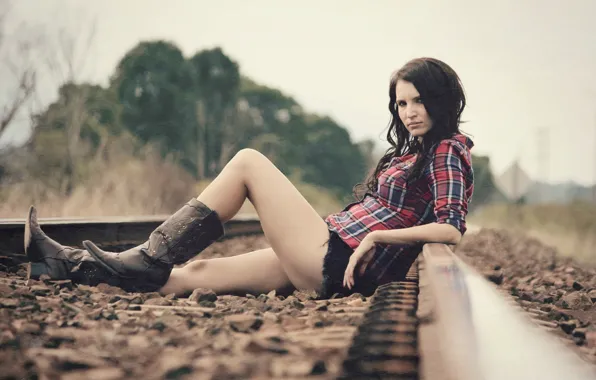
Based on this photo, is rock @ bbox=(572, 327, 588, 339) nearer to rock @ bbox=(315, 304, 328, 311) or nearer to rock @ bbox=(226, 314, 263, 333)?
rock @ bbox=(315, 304, 328, 311)

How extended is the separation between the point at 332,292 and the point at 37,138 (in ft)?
23.6

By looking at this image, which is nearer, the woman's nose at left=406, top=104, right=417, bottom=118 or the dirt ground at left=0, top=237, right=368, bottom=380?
the dirt ground at left=0, top=237, right=368, bottom=380

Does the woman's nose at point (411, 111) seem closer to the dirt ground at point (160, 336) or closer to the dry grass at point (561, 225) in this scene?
the dirt ground at point (160, 336)

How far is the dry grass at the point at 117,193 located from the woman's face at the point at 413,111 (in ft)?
17.0

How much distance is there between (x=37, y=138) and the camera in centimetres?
886

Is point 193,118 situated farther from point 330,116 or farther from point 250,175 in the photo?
point 250,175

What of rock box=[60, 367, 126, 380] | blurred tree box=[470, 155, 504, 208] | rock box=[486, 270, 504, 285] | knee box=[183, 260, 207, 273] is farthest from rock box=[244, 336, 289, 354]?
blurred tree box=[470, 155, 504, 208]

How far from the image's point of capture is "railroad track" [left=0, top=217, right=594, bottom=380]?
1.16 m

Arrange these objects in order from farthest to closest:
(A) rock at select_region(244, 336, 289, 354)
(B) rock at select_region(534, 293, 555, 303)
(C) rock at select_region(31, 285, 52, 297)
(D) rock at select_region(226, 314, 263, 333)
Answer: (B) rock at select_region(534, 293, 555, 303), (C) rock at select_region(31, 285, 52, 297), (D) rock at select_region(226, 314, 263, 333), (A) rock at select_region(244, 336, 289, 354)

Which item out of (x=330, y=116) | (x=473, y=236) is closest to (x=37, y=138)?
(x=473, y=236)

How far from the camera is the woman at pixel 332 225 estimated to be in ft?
8.09

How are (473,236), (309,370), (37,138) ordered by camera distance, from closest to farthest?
1. (309,370)
2. (37,138)
3. (473,236)

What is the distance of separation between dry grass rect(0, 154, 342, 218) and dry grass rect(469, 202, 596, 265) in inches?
195

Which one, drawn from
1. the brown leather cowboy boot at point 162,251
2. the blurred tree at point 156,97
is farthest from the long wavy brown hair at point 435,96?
the blurred tree at point 156,97
